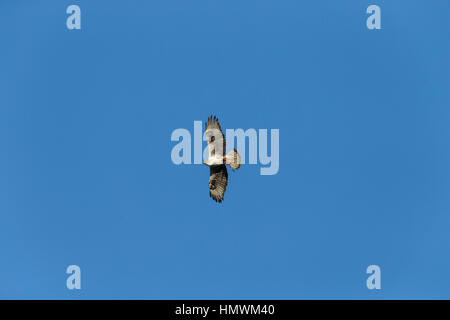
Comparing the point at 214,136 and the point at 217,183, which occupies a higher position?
the point at 214,136

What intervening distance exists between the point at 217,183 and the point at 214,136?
54.8 inches

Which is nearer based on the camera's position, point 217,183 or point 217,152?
point 217,152

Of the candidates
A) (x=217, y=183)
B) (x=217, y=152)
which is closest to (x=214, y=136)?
(x=217, y=152)

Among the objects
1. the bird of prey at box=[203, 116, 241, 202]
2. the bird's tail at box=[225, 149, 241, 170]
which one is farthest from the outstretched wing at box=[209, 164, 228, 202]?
the bird's tail at box=[225, 149, 241, 170]

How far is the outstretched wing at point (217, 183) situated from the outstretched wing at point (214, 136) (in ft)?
1.87

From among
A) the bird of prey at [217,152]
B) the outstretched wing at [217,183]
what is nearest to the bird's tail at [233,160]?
the bird of prey at [217,152]

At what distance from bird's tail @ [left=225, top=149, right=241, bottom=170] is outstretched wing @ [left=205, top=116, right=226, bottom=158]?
0.18 m

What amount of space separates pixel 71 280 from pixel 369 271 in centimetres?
1038

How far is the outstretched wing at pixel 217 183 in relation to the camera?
20.9 meters

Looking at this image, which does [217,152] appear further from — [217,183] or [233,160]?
[217,183]

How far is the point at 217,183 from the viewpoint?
830 inches

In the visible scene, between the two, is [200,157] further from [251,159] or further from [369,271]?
[369,271]

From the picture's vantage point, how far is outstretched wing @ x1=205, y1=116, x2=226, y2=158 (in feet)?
67.1
